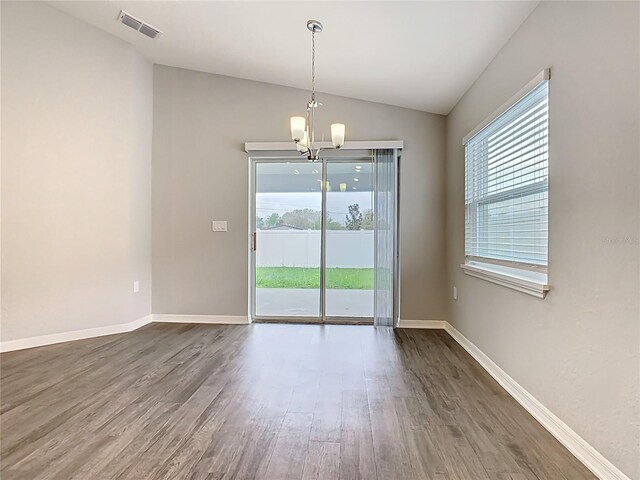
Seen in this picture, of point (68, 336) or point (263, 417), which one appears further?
point (68, 336)

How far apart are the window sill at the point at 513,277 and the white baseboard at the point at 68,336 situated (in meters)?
3.69

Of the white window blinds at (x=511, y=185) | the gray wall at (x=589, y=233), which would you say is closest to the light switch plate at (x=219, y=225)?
the white window blinds at (x=511, y=185)

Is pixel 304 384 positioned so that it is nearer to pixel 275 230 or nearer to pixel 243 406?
pixel 243 406

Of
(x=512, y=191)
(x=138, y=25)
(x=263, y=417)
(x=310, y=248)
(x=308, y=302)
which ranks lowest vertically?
(x=263, y=417)

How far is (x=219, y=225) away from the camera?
4.57 m

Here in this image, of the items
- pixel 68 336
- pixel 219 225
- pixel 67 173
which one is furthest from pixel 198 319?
pixel 67 173

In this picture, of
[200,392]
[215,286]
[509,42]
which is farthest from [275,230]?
[509,42]

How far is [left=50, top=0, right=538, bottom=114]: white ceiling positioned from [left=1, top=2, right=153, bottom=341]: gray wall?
0.38 meters

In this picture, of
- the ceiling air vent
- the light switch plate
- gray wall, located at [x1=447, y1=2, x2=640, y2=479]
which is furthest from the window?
the ceiling air vent

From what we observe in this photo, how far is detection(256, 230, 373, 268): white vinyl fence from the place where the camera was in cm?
460

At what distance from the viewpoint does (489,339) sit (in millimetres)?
2998

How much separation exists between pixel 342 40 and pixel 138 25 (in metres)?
2.05

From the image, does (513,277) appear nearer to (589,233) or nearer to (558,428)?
(589,233)

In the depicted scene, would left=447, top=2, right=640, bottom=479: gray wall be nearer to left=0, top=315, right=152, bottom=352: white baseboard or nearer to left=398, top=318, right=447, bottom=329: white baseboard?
left=398, top=318, right=447, bottom=329: white baseboard
